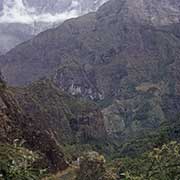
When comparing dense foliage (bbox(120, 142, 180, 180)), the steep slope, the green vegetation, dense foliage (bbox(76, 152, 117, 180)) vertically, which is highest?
the green vegetation

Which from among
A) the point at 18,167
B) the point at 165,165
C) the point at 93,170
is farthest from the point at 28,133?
the point at 18,167

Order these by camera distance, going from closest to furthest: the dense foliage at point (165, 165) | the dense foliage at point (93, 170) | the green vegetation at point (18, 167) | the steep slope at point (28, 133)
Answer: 1. the green vegetation at point (18, 167)
2. the dense foliage at point (165, 165)
3. the dense foliage at point (93, 170)
4. the steep slope at point (28, 133)

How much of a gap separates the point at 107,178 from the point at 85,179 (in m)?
3.84

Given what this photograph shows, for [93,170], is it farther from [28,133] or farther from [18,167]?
[18,167]

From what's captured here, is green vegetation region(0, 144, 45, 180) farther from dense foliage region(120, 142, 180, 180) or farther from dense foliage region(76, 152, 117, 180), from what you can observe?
dense foliage region(76, 152, 117, 180)

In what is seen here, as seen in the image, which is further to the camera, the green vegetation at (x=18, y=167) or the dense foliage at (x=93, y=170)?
the dense foliage at (x=93, y=170)

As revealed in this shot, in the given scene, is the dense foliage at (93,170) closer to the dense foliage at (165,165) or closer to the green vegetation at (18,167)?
the dense foliage at (165,165)

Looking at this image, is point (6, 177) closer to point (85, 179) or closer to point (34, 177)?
point (34, 177)

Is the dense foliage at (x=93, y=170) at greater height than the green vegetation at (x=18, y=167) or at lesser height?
lesser

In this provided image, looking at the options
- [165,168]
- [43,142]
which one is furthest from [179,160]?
[43,142]

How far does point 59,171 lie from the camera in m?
107

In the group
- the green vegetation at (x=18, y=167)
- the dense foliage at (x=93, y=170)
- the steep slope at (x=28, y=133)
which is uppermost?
the green vegetation at (x=18, y=167)

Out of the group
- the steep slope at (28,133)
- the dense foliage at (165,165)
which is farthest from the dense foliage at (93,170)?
the dense foliage at (165,165)

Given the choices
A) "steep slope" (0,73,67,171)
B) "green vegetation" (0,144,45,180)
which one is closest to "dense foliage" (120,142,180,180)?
"green vegetation" (0,144,45,180)
